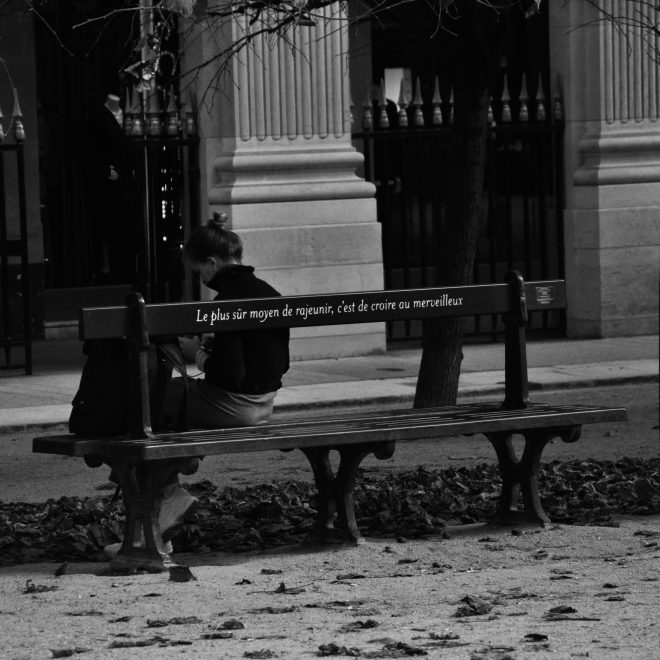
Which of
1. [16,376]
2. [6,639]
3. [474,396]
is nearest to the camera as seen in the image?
[6,639]

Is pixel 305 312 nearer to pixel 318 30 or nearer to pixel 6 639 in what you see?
pixel 6 639

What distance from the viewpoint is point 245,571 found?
21.1 ft

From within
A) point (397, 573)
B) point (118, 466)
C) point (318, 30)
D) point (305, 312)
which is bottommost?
point (397, 573)

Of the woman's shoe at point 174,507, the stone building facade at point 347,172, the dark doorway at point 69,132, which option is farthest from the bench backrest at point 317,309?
the dark doorway at point 69,132

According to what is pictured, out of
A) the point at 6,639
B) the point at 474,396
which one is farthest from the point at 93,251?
the point at 6,639

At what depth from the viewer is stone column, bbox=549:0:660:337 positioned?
52.1 ft

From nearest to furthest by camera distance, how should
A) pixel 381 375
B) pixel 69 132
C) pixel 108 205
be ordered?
pixel 381 375 < pixel 69 132 < pixel 108 205

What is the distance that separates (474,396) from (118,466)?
6495 millimetres

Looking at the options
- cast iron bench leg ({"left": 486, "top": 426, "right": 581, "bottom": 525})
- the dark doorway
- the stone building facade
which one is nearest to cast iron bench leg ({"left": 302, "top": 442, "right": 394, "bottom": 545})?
cast iron bench leg ({"left": 486, "top": 426, "right": 581, "bottom": 525})

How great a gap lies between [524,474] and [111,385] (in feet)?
6.24

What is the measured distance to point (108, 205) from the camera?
1717cm

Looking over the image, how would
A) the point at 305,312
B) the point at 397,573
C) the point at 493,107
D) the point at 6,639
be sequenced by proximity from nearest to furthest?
the point at 6,639, the point at 397,573, the point at 305,312, the point at 493,107

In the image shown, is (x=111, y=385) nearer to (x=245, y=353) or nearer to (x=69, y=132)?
(x=245, y=353)

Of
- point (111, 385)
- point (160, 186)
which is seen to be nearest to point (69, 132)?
point (160, 186)
